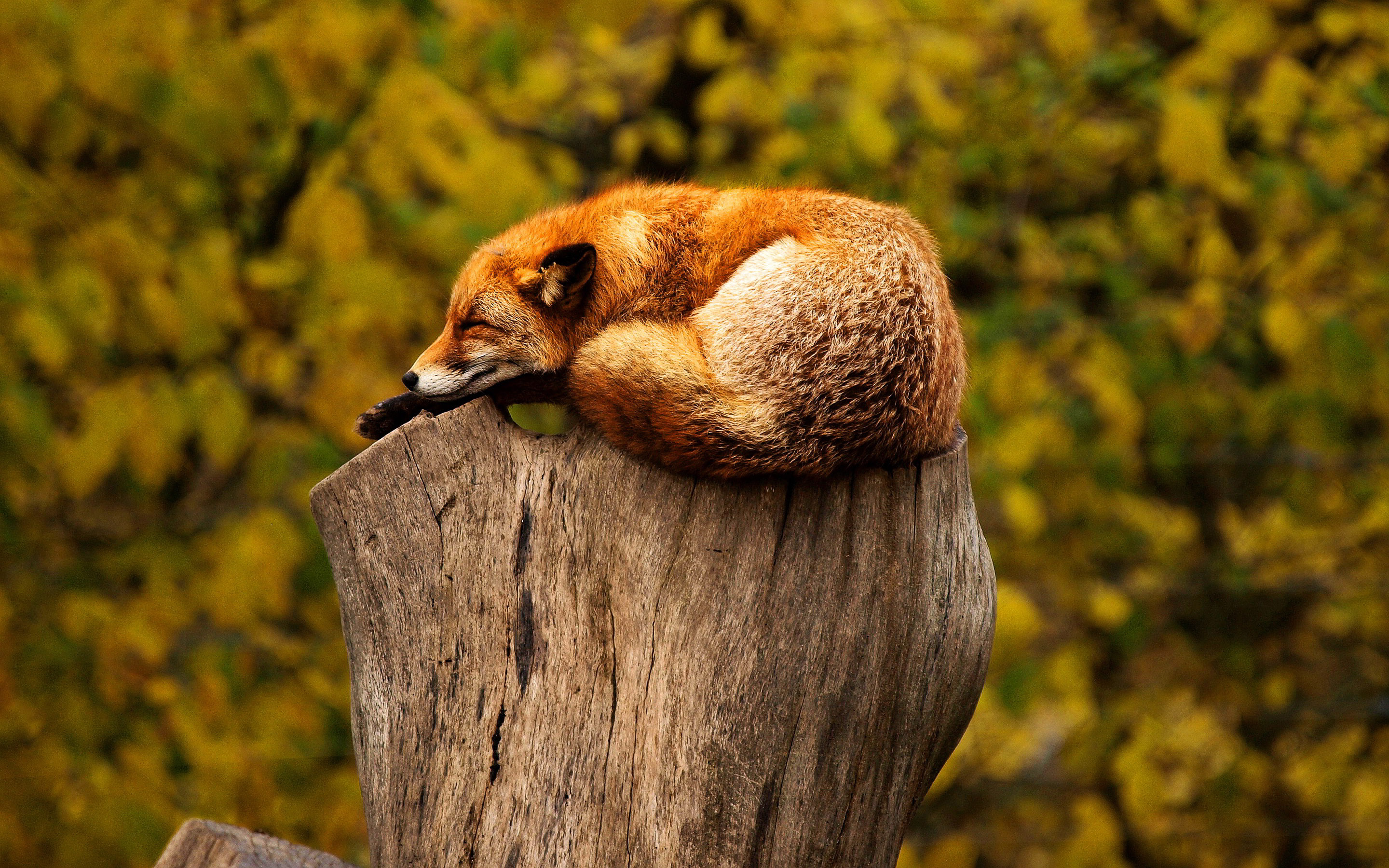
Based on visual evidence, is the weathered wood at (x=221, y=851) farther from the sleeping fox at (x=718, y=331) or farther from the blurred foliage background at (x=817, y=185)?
the blurred foliage background at (x=817, y=185)

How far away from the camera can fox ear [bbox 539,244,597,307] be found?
99.2 inches

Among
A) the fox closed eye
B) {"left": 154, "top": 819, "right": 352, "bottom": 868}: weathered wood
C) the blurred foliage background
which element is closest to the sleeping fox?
the fox closed eye

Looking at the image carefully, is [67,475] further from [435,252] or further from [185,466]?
[435,252]

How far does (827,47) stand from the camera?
6.04 metres

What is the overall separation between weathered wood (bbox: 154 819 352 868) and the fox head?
3.51ft

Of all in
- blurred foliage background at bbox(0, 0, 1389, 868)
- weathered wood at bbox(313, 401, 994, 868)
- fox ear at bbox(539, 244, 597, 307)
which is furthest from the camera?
blurred foliage background at bbox(0, 0, 1389, 868)

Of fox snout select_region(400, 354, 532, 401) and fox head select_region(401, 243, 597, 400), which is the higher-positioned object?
fox head select_region(401, 243, 597, 400)

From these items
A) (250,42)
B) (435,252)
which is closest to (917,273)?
(435,252)

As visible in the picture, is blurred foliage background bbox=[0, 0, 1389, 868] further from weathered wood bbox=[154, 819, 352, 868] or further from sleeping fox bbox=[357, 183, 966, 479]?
weathered wood bbox=[154, 819, 352, 868]

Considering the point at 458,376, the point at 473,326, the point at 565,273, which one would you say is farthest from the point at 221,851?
the point at 565,273

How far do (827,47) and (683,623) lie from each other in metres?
4.79

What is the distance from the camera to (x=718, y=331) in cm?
233

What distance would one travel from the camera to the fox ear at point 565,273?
8.27 ft

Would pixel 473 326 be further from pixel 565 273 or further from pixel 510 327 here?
pixel 565 273
